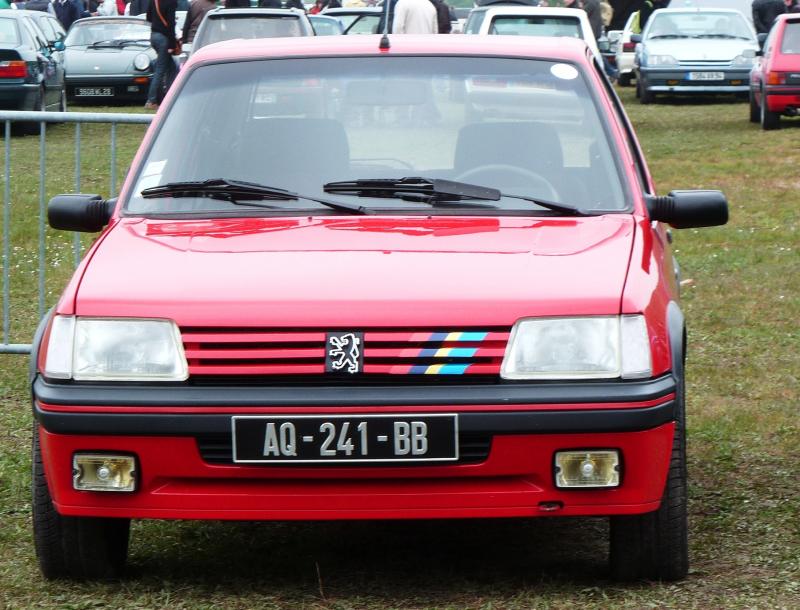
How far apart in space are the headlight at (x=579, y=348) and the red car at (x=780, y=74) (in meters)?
17.8

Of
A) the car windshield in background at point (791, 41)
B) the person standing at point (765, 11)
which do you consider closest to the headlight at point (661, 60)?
the person standing at point (765, 11)

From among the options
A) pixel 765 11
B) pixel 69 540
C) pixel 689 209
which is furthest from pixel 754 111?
pixel 69 540

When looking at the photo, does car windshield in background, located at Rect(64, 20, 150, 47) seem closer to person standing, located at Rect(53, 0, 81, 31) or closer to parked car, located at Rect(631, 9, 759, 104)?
person standing, located at Rect(53, 0, 81, 31)

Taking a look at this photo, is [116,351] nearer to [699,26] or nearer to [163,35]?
[163,35]

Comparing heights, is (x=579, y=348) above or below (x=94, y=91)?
above

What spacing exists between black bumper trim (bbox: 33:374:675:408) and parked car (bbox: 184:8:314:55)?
17.8m

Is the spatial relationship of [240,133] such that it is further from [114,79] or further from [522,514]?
[114,79]

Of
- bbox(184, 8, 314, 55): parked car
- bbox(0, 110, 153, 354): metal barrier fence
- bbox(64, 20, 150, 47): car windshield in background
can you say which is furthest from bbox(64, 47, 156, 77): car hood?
bbox(0, 110, 153, 354): metal barrier fence

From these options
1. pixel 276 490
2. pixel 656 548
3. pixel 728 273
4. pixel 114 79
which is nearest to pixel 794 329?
pixel 728 273

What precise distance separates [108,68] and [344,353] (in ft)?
80.1

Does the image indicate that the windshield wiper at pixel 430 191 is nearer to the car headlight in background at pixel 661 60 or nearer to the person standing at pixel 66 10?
the car headlight in background at pixel 661 60

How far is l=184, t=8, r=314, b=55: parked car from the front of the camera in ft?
71.5

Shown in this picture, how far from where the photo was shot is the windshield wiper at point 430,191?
203 inches

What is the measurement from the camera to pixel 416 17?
2120 cm
